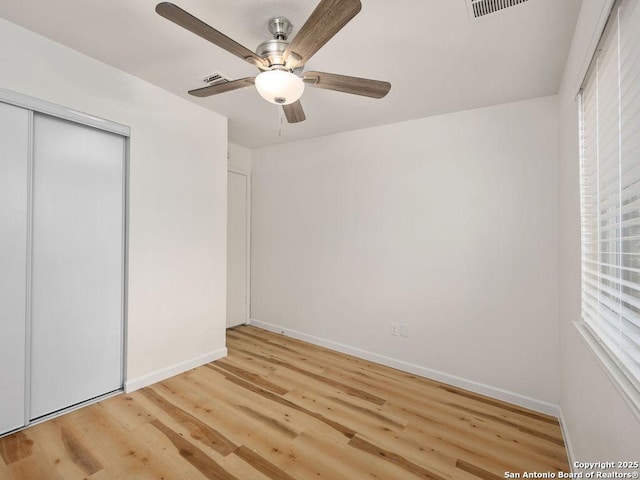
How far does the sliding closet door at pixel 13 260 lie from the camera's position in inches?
72.8

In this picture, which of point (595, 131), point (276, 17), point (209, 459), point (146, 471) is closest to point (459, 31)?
point (595, 131)

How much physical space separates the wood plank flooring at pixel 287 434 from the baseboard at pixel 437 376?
8cm

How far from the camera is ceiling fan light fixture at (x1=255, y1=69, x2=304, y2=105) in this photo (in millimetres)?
1507

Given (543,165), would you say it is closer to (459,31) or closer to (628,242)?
(459,31)

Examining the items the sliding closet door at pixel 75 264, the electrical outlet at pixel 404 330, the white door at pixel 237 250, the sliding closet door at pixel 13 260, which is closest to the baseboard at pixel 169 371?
the sliding closet door at pixel 75 264

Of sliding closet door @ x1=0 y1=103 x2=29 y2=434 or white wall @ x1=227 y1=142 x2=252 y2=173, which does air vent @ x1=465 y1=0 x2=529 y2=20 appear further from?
white wall @ x1=227 y1=142 x2=252 y2=173

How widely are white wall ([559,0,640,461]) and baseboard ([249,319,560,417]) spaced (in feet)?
0.69

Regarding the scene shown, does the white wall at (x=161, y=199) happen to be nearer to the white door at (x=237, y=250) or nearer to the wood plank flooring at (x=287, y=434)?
the wood plank flooring at (x=287, y=434)

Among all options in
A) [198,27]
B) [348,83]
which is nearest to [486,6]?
[348,83]

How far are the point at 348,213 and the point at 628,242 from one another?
2.44 metres

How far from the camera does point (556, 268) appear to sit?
7.71 ft

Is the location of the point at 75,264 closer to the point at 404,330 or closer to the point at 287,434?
the point at 287,434

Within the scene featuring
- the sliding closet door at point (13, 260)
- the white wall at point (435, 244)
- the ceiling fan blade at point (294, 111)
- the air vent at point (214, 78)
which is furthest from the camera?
the white wall at point (435, 244)

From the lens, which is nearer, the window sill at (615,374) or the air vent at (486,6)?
the window sill at (615,374)
